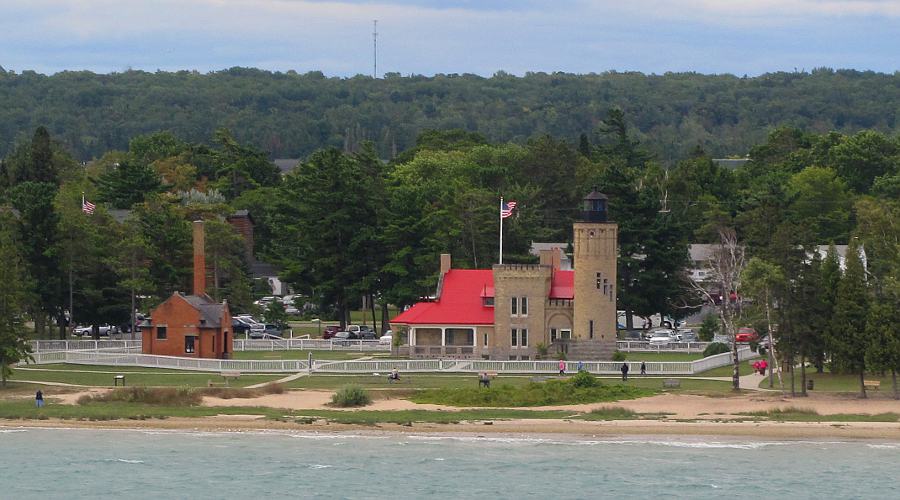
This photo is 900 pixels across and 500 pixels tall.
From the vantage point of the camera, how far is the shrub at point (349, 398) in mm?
68062

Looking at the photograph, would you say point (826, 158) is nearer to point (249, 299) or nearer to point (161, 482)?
point (249, 299)

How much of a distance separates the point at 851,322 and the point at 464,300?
27.2 m

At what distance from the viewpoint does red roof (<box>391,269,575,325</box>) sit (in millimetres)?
86562

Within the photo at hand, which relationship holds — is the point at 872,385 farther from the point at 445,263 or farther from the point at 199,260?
the point at 199,260

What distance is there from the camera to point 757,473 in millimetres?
56844

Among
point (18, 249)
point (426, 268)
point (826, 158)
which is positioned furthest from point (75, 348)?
point (826, 158)

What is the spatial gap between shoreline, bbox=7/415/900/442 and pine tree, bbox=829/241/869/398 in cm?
403

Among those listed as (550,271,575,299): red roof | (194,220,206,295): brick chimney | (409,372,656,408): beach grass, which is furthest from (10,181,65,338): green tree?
(409,372,656,408): beach grass

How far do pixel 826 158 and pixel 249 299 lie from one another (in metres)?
72.2

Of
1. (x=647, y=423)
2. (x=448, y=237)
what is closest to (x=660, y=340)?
(x=448, y=237)

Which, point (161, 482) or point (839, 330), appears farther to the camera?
point (839, 330)

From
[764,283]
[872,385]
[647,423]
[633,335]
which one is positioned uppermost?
[764,283]

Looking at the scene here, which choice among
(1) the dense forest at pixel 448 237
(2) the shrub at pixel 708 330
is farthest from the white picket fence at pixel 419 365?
(2) the shrub at pixel 708 330

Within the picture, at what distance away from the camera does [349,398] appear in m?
68.2
